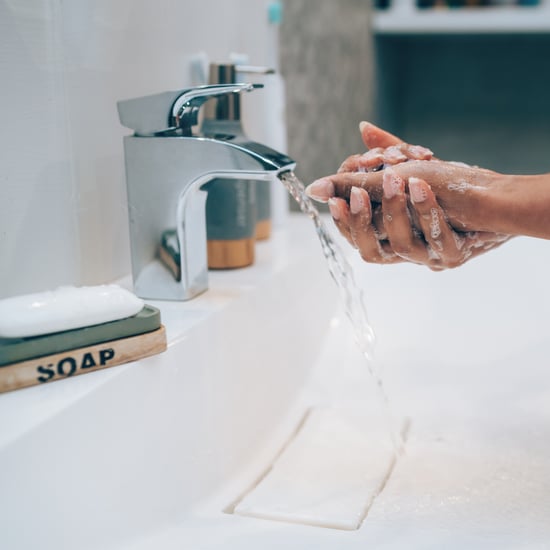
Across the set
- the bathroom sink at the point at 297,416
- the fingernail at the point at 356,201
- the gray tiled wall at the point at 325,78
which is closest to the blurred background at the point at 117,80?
the gray tiled wall at the point at 325,78

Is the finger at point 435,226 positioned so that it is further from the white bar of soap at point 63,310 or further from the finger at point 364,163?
the white bar of soap at point 63,310

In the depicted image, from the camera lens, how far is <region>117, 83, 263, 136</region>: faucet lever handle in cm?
55

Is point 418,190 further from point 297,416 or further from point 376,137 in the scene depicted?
point 297,416

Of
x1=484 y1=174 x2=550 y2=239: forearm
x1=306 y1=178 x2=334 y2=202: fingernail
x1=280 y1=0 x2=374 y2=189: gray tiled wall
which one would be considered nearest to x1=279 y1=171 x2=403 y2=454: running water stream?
x1=306 y1=178 x2=334 y2=202: fingernail

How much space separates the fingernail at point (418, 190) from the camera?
0.57 metres

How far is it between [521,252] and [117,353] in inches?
21.7

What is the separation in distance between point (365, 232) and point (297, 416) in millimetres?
211

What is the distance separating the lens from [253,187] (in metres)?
0.77

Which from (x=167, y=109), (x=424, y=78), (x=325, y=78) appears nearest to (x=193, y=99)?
(x=167, y=109)

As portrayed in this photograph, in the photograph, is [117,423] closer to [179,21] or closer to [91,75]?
[91,75]

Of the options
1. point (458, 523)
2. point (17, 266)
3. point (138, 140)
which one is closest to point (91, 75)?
point (138, 140)

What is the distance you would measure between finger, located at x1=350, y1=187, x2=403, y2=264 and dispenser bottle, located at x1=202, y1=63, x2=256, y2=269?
15 centimetres

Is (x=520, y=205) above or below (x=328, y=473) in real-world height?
above

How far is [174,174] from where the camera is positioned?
589 mm
